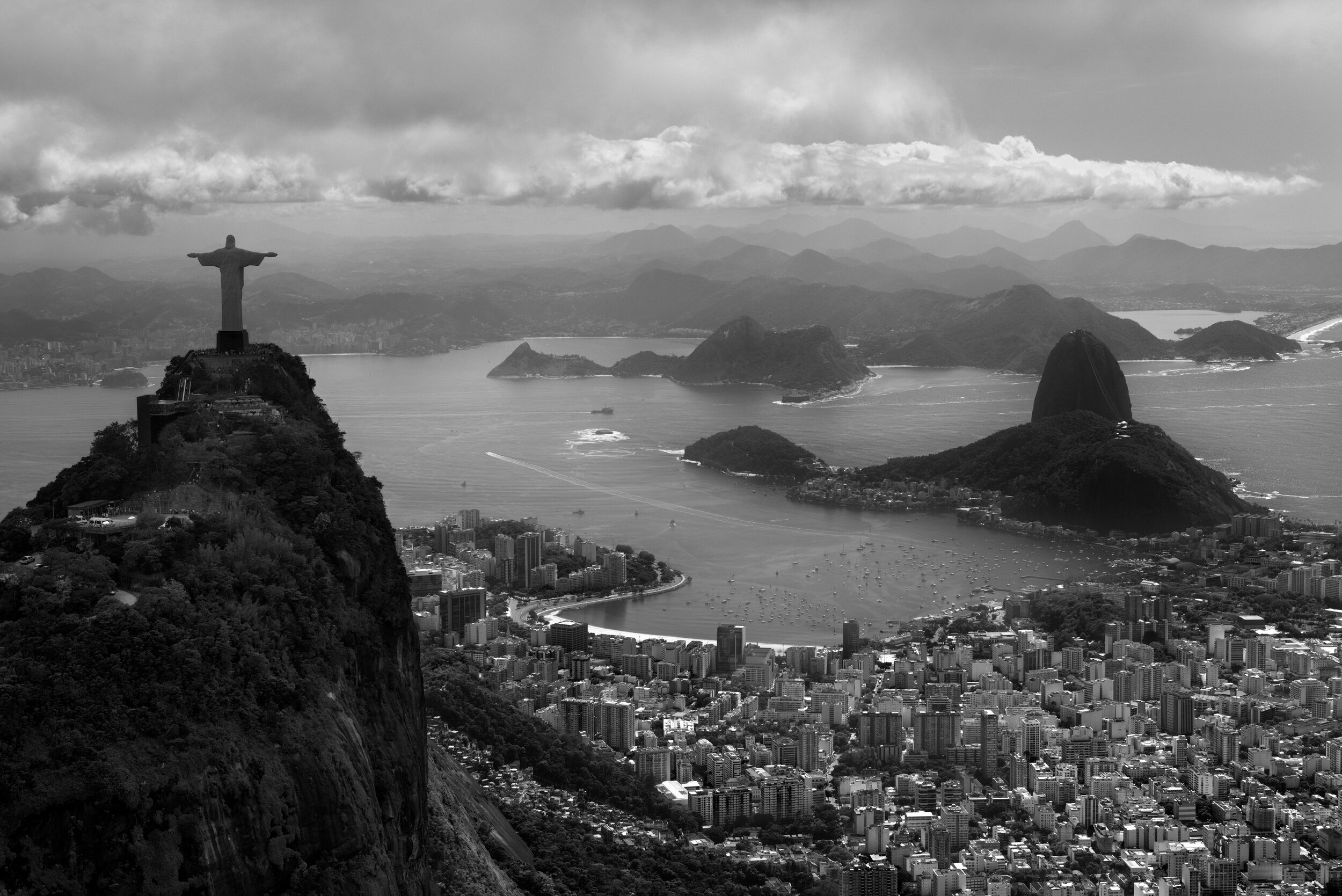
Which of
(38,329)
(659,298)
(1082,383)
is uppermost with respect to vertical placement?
(659,298)

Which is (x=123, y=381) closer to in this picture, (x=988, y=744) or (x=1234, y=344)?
(x=988, y=744)

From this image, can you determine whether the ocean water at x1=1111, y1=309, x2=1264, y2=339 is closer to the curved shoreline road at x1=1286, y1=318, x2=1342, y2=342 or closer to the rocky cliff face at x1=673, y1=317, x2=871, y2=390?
the curved shoreline road at x1=1286, y1=318, x2=1342, y2=342

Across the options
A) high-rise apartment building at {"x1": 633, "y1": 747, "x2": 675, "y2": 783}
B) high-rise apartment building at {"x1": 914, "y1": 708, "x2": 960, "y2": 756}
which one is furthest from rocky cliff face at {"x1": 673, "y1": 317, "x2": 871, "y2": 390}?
high-rise apartment building at {"x1": 633, "y1": 747, "x2": 675, "y2": 783}

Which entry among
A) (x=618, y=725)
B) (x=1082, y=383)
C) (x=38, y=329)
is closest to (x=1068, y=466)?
(x=1082, y=383)

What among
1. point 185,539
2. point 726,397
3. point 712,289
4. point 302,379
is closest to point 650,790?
point 302,379

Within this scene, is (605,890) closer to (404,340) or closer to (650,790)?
(650,790)

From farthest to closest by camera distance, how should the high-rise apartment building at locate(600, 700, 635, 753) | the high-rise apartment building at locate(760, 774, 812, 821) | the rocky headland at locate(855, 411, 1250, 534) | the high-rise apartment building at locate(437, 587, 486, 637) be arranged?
the rocky headland at locate(855, 411, 1250, 534), the high-rise apartment building at locate(437, 587, 486, 637), the high-rise apartment building at locate(600, 700, 635, 753), the high-rise apartment building at locate(760, 774, 812, 821)
